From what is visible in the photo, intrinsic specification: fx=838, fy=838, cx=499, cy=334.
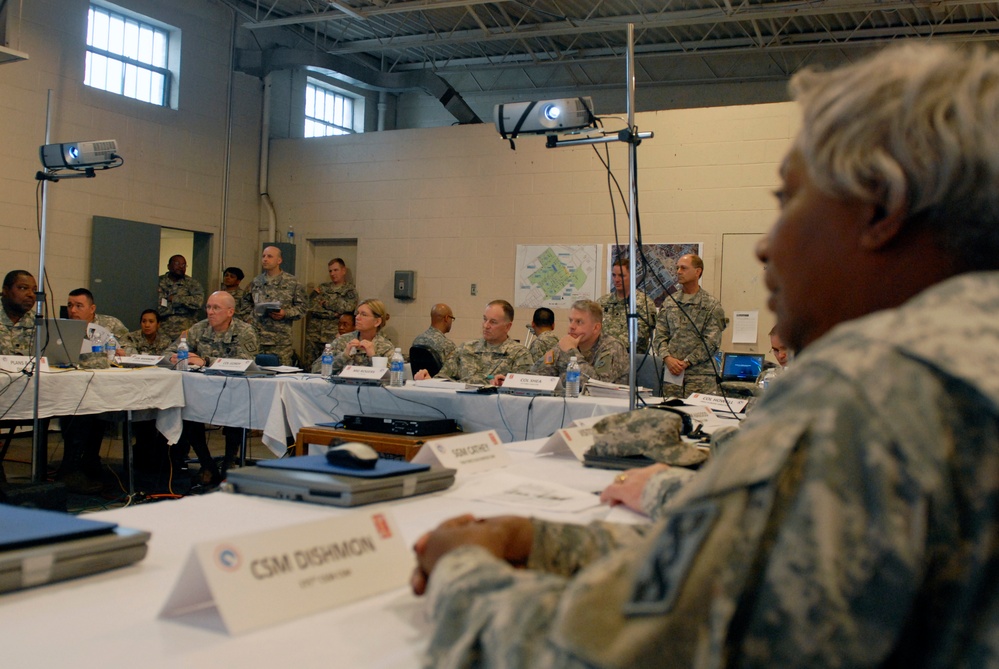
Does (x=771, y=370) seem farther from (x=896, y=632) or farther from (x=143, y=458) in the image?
(x=896, y=632)

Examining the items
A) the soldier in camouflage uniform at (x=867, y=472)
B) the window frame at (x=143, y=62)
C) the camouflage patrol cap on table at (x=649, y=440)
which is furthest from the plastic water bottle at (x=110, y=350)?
the soldier in camouflage uniform at (x=867, y=472)

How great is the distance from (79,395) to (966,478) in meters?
4.52

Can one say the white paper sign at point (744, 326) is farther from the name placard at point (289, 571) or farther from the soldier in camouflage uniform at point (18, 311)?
the name placard at point (289, 571)

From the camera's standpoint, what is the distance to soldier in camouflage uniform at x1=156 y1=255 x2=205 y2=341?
7691mm

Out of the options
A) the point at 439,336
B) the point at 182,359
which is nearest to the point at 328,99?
the point at 439,336

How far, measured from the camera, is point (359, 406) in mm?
4371

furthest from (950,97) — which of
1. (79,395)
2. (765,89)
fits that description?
(765,89)

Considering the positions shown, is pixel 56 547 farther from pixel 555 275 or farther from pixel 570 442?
pixel 555 275

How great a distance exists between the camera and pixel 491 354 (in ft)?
17.3

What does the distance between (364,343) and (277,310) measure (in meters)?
2.69

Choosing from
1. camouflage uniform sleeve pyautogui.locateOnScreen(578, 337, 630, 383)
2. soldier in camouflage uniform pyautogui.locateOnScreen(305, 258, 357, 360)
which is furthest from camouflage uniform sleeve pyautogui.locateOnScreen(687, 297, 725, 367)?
soldier in camouflage uniform pyautogui.locateOnScreen(305, 258, 357, 360)

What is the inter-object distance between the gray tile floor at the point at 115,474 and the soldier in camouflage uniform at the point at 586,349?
214cm

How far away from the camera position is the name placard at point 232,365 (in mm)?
4656

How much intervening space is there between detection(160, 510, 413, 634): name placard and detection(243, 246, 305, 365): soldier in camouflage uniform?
6.77 meters
